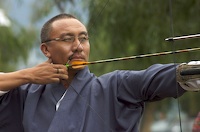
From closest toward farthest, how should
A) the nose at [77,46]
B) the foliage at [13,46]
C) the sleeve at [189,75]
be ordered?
1. the sleeve at [189,75]
2. the nose at [77,46]
3. the foliage at [13,46]

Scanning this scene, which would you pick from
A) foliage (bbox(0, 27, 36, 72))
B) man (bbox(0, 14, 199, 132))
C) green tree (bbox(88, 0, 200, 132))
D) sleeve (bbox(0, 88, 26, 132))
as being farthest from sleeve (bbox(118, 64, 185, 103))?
foliage (bbox(0, 27, 36, 72))

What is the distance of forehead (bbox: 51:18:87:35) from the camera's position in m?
2.39

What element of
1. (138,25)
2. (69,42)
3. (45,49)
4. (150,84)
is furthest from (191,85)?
(138,25)

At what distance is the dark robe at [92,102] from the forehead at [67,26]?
16cm

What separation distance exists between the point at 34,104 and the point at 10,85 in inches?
4.9

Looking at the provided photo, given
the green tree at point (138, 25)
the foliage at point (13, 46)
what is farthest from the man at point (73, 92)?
the foliage at point (13, 46)

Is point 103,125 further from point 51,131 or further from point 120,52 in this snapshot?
point 120,52

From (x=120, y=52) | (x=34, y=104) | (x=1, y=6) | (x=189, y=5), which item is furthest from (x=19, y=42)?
(x=34, y=104)

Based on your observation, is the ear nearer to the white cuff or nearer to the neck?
A: the neck

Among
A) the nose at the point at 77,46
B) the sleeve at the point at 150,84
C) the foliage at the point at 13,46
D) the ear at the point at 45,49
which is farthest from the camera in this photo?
the foliage at the point at 13,46

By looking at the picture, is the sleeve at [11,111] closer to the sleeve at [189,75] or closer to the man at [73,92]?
the man at [73,92]

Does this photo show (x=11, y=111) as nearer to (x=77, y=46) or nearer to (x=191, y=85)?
(x=77, y=46)

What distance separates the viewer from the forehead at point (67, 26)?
94.0 inches

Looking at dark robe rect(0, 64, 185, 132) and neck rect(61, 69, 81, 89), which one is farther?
neck rect(61, 69, 81, 89)
